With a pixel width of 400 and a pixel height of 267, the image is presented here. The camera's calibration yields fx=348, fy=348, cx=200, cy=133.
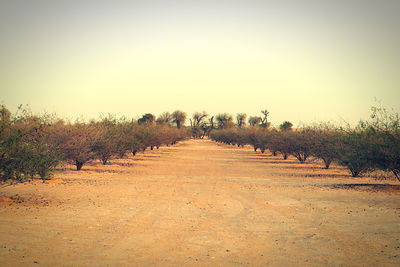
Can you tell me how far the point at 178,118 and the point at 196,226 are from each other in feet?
439

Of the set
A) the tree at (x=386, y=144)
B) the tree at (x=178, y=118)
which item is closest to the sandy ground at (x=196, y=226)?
the tree at (x=386, y=144)

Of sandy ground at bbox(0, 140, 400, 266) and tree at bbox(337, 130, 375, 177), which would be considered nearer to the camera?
sandy ground at bbox(0, 140, 400, 266)

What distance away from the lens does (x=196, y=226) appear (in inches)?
356

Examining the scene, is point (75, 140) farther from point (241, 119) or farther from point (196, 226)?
point (241, 119)

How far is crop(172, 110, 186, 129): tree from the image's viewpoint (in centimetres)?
14225

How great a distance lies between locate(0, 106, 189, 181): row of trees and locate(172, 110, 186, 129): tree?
102 meters

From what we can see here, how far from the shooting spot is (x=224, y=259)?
6.62 metres

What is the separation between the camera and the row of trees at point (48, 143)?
37.3ft

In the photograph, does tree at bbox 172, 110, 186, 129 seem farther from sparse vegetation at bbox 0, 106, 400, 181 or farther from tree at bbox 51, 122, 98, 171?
tree at bbox 51, 122, 98, 171

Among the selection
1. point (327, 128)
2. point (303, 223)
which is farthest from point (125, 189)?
point (327, 128)

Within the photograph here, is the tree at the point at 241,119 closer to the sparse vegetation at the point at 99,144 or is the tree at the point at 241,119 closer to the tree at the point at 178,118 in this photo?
the tree at the point at 178,118

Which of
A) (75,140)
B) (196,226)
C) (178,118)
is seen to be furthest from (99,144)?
(178,118)

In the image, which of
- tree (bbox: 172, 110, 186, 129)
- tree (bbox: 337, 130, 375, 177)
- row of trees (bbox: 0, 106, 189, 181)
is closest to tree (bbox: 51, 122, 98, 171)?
row of trees (bbox: 0, 106, 189, 181)

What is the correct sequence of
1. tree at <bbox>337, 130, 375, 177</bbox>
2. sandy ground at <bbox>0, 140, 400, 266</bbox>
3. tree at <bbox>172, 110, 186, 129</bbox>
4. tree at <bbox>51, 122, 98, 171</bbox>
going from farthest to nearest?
tree at <bbox>172, 110, 186, 129</bbox>
tree at <bbox>51, 122, 98, 171</bbox>
tree at <bbox>337, 130, 375, 177</bbox>
sandy ground at <bbox>0, 140, 400, 266</bbox>
